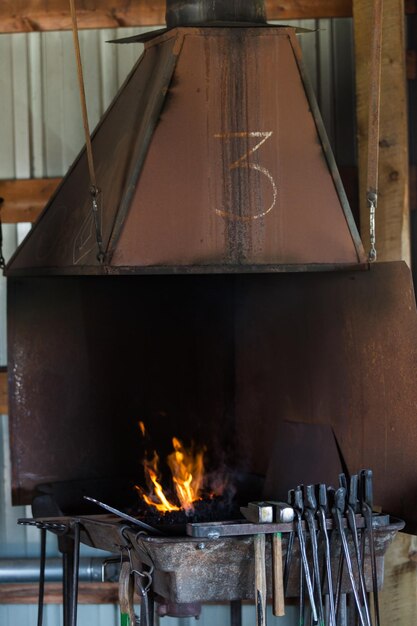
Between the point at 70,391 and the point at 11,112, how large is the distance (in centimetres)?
112

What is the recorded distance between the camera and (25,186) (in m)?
3.56

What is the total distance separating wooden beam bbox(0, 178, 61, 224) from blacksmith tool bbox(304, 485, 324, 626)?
5.61 feet

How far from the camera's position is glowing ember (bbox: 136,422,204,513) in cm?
286

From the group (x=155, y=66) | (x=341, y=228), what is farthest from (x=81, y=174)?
(x=341, y=228)

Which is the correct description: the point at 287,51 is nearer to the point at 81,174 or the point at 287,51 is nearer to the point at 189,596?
the point at 81,174

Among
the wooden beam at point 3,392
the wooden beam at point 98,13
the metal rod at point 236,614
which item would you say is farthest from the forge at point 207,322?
the wooden beam at point 98,13

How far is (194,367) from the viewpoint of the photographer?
3314 millimetres

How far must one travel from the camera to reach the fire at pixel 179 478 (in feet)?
9.39

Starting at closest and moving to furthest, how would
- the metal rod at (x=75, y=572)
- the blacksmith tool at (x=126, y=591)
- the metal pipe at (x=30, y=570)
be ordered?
the blacksmith tool at (x=126, y=591)
the metal rod at (x=75, y=572)
the metal pipe at (x=30, y=570)

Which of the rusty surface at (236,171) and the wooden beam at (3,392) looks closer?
the rusty surface at (236,171)

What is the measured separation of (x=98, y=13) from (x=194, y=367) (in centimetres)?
130

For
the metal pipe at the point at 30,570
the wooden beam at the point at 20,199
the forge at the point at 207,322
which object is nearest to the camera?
the forge at the point at 207,322

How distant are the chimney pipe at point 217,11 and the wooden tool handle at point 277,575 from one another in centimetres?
136

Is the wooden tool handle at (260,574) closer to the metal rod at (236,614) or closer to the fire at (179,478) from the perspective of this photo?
the fire at (179,478)
